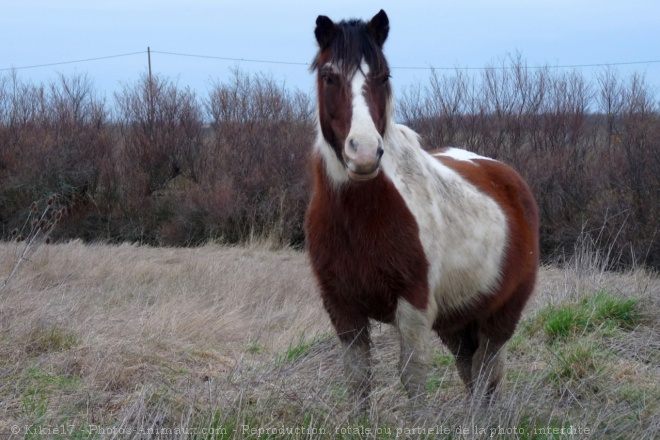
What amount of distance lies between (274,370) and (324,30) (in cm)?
178

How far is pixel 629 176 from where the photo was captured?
16.7 metres

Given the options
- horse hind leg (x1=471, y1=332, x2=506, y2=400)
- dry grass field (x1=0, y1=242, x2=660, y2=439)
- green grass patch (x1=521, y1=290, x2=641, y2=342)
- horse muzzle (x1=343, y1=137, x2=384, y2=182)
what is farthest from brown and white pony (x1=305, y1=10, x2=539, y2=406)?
green grass patch (x1=521, y1=290, x2=641, y2=342)

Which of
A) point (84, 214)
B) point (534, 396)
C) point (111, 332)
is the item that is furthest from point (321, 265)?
point (84, 214)

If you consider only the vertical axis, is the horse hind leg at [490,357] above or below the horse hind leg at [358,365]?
below

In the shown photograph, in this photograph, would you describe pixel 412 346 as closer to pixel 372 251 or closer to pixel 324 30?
pixel 372 251

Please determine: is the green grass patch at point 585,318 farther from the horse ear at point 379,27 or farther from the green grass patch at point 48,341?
the green grass patch at point 48,341

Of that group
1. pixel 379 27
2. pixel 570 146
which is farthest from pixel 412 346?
pixel 570 146

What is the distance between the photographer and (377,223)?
3.99m

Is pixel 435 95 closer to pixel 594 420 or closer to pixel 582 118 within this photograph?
pixel 582 118

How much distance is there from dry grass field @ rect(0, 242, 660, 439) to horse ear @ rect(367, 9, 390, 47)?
5.85ft

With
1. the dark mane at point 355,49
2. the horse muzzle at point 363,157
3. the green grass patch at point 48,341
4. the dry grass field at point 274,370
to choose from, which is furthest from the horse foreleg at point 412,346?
the green grass patch at point 48,341

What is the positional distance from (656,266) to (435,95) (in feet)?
23.4

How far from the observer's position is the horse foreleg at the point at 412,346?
13.0 ft

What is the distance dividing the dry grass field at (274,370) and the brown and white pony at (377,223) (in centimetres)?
28
